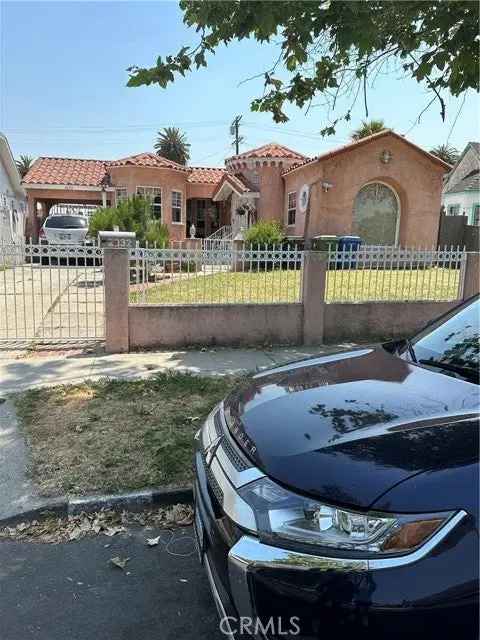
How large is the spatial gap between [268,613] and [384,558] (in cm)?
44

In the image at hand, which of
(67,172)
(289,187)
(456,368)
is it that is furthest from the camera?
(67,172)

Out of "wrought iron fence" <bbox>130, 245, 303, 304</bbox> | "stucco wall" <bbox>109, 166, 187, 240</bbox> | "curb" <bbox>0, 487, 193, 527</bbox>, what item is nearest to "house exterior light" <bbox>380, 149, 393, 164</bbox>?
"stucco wall" <bbox>109, 166, 187, 240</bbox>

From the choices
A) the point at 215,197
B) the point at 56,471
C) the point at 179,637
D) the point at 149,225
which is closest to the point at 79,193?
the point at 215,197

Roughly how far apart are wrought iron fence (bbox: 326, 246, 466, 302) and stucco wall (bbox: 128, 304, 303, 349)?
3.17 feet

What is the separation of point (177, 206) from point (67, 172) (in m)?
5.91

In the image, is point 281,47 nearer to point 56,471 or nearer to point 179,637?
point 56,471

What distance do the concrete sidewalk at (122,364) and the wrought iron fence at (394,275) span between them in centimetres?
148

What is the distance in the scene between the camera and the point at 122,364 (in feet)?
21.2

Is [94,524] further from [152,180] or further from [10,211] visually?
[10,211]

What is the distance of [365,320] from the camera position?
8.01 m

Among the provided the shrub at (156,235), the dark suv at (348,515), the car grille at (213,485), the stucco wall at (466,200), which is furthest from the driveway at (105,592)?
the stucco wall at (466,200)

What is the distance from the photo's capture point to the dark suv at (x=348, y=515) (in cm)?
149

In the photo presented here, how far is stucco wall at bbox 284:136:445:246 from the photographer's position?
16719 millimetres

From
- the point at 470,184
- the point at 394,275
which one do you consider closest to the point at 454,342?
the point at 394,275
